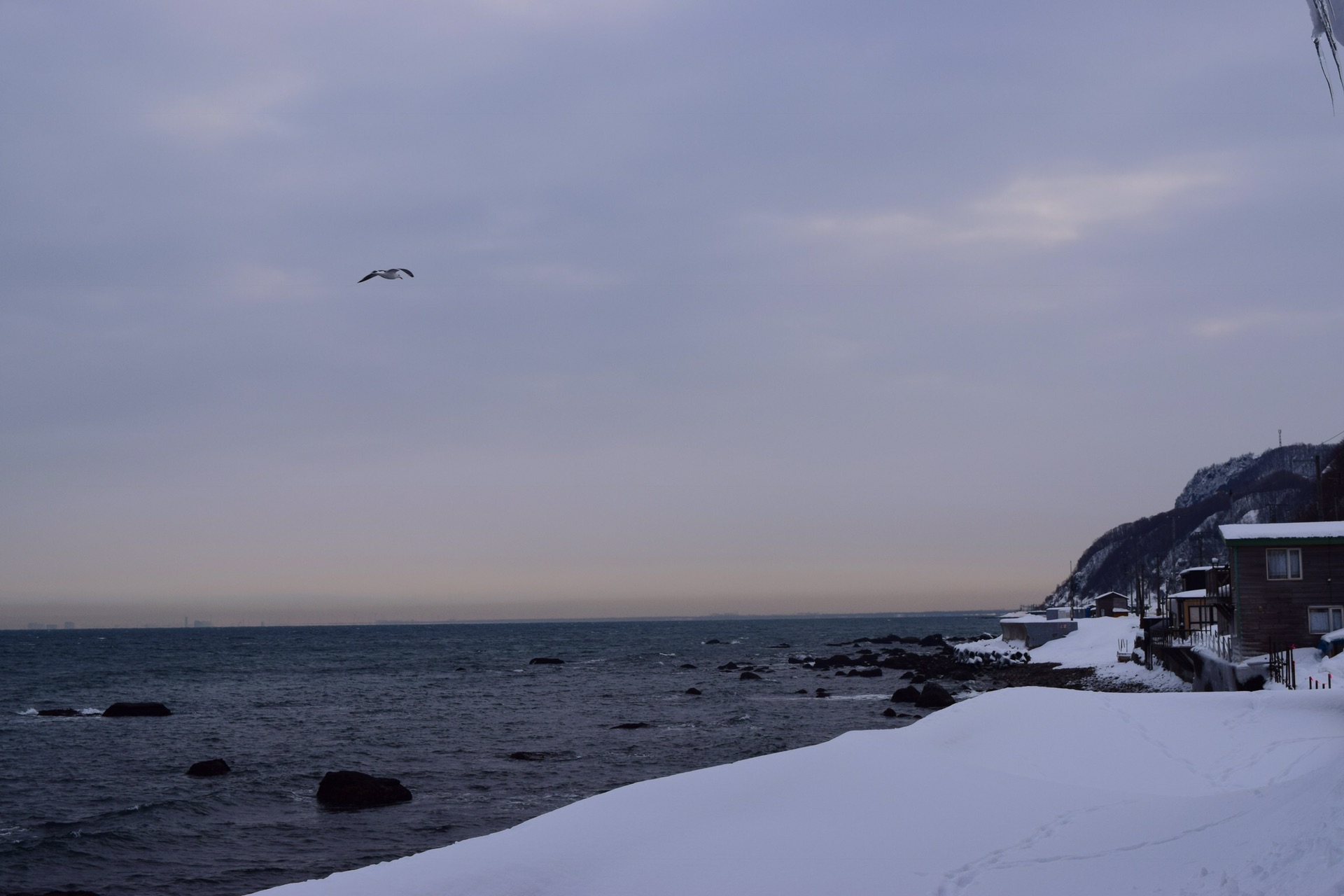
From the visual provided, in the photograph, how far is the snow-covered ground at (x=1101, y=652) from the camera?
50938 millimetres

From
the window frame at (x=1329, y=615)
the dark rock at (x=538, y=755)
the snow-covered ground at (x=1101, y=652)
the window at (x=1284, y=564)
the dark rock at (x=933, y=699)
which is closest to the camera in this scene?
the dark rock at (x=538, y=755)

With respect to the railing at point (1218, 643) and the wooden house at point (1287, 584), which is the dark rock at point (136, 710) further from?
the wooden house at point (1287, 584)

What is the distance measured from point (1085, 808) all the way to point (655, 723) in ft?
110

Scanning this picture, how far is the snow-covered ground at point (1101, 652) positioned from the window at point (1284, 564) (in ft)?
26.0

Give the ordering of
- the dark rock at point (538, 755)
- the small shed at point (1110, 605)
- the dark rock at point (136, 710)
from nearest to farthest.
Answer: the dark rock at point (538, 755), the dark rock at point (136, 710), the small shed at point (1110, 605)

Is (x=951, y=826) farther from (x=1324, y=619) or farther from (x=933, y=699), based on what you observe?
(x=933, y=699)

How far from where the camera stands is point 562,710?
5503 cm

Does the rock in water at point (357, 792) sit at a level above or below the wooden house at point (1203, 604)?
below

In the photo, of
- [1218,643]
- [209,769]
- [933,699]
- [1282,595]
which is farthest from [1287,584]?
[209,769]

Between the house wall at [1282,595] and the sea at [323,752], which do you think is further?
the house wall at [1282,595]

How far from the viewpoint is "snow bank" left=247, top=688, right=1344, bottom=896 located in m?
12.1

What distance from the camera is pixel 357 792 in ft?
95.8

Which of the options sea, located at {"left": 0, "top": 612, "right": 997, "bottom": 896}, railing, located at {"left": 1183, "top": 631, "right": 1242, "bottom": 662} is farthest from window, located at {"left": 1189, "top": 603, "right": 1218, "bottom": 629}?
sea, located at {"left": 0, "top": 612, "right": 997, "bottom": 896}

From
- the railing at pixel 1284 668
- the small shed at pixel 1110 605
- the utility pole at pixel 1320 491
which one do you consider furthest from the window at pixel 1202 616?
the small shed at pixel 1110 605
